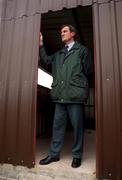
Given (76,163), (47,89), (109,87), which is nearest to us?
(109,87)

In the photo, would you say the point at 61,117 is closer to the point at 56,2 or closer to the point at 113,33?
the point at 113,33

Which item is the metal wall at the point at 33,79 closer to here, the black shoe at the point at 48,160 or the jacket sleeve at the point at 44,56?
the black shoe at the point at 48,160

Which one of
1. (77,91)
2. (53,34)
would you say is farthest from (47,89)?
(77,91)

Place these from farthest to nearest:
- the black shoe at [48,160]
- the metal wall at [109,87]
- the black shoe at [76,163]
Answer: the black shoe at [48,160], the black shoe at [76,163], the metal wall at [109,87]

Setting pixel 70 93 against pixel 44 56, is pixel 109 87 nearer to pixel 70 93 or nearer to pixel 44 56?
pixel 70 93

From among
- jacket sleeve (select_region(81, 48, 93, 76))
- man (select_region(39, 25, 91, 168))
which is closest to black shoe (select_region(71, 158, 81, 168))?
man (select_region(39, 25, 91, 168))

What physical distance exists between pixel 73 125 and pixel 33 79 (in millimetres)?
835

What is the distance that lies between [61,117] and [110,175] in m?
1.02

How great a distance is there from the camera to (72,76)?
2969 mm

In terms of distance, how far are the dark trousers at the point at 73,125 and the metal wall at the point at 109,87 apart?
0.42m

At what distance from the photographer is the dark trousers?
2.91m

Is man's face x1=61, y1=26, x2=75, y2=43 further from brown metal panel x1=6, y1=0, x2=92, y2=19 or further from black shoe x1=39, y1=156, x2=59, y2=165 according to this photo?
black shoe x1=39, y1=156, x2=59, y2=165

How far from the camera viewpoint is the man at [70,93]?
290 cm

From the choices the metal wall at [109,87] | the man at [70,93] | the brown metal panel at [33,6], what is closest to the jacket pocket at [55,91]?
the man at [70,93]
